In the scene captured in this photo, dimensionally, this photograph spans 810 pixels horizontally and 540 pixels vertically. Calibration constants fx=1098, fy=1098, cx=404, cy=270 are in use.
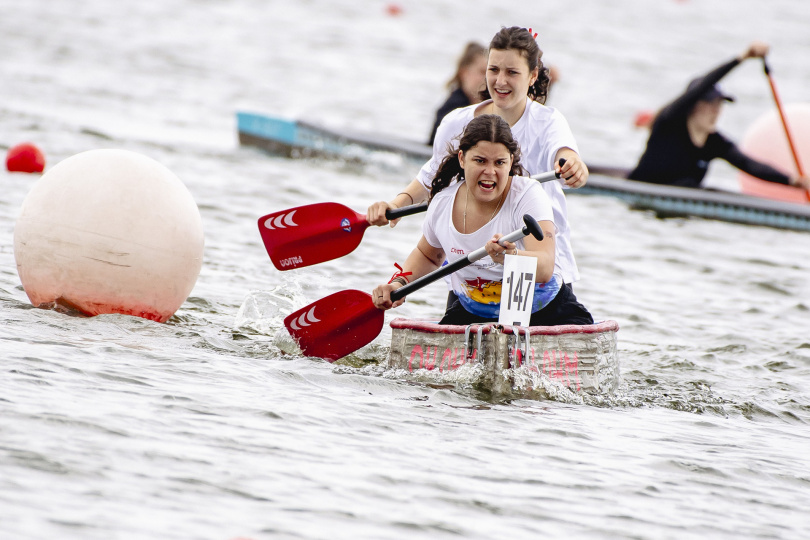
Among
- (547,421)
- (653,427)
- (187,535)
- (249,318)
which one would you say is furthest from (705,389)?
(187,535)

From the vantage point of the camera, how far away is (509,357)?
4801 mm

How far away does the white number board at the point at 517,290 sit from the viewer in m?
4.63

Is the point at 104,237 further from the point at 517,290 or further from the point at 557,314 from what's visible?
the point at 557,314

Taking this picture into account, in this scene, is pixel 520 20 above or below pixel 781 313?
above

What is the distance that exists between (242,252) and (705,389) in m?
3.84

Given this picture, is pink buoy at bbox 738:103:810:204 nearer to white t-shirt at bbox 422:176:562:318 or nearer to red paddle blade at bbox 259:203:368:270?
red paddle blade at bbox 259:203:368:270

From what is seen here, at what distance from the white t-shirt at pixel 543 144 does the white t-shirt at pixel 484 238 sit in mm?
153

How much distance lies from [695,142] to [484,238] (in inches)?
256

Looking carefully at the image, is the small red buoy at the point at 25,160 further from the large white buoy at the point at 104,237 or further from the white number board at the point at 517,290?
the white number board at the point at 517,290

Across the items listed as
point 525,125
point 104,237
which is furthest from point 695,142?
point 104,237

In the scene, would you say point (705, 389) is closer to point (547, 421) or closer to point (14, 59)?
point (547, 421)

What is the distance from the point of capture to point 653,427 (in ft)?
15.8

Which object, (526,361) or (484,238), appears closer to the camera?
(526,361)

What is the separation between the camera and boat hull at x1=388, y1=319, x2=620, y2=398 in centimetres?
479
